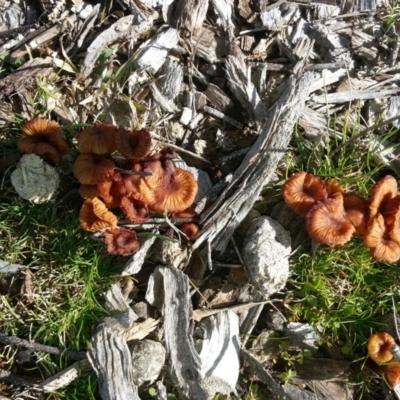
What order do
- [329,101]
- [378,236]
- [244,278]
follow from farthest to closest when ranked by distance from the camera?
[329,101]
[244,278]
[378,236]

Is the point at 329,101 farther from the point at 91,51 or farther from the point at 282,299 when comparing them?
the point at 91,51

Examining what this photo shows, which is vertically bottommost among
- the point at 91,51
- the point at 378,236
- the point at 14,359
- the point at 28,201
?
the point at 14,359

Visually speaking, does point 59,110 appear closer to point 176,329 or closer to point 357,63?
point 176,329

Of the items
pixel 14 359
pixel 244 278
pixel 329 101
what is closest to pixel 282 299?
pixel 244 278

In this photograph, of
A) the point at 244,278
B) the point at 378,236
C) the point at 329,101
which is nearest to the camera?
the point at 378,236

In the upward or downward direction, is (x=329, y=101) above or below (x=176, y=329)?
above

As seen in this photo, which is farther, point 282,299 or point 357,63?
point 357,63
